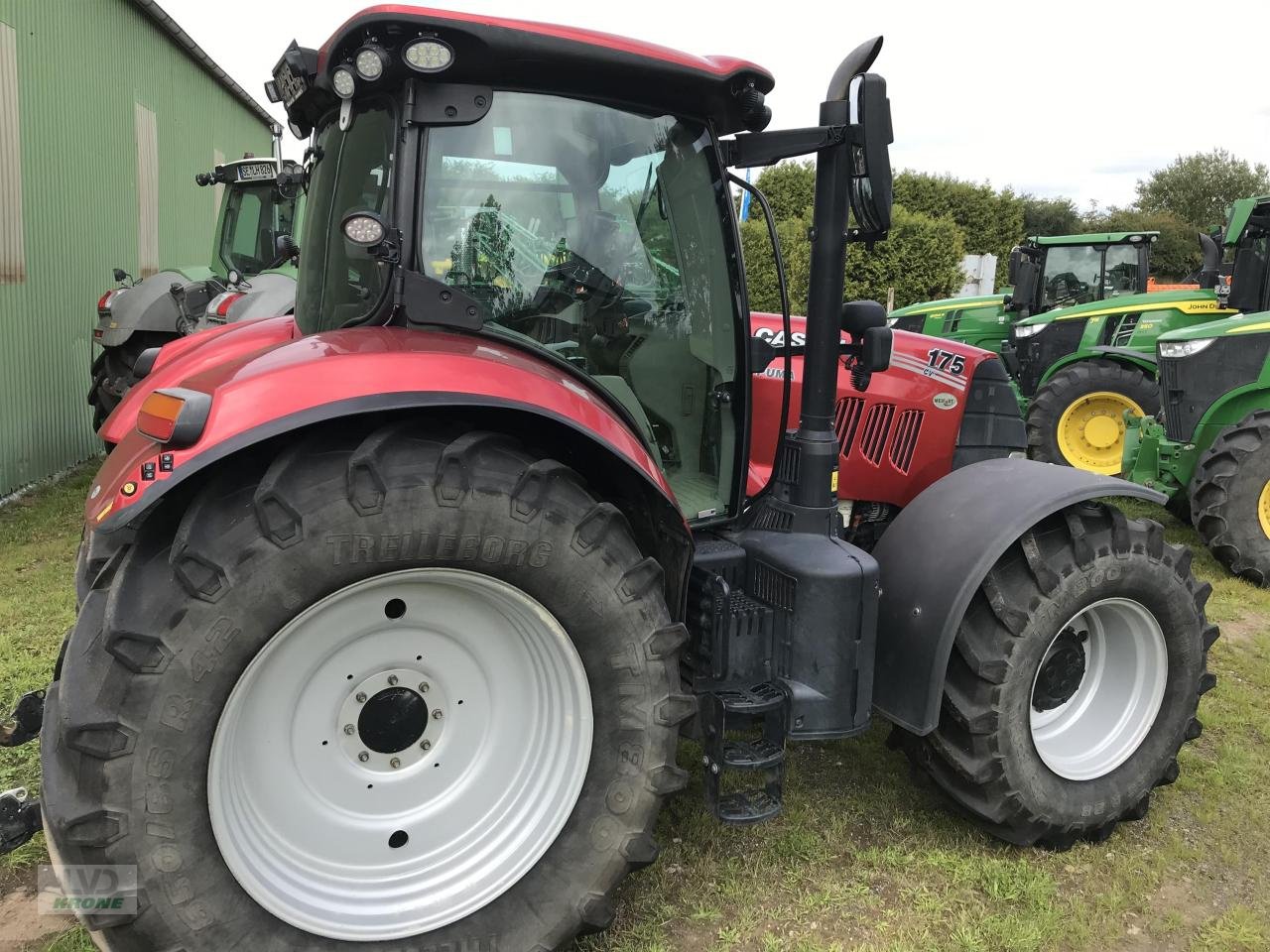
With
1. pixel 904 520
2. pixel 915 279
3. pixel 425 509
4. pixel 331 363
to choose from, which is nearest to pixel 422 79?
pixel 331 363

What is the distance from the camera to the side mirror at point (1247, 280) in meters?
7.44

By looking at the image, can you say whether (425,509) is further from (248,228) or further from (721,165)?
(248,228)

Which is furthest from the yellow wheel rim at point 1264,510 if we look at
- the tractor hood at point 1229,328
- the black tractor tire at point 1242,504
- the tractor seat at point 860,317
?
the tractor seat at point 860,317

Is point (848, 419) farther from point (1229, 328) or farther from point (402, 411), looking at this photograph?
point (1229, 328)

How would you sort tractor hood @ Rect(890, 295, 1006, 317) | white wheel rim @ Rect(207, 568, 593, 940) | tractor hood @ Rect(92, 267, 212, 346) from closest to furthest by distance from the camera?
white wheel rim @ Rect(207, 568, 593, 940) → tractor hood @ Rect(92, 267, 212, 346) → tractor hood @ Rect(890, 295, 1006, 317)

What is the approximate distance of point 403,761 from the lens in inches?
86.7

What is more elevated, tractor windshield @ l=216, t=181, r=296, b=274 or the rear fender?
tractor windshield @ l=216, t=181, r=296, b=274

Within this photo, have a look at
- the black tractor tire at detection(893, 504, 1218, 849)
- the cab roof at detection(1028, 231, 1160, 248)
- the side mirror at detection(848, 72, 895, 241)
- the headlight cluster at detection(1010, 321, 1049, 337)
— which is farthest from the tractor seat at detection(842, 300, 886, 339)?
the cab roof at detection(1028, 231, 1160, 248)

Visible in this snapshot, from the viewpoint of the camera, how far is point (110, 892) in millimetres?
1776

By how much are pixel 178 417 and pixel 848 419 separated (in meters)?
2.24

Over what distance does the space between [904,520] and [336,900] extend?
1885 mm

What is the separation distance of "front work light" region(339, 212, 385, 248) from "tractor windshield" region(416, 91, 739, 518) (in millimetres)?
216

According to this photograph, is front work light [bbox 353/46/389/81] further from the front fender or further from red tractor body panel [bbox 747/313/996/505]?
the front fender

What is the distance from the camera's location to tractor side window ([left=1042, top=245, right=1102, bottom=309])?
10.8 m
